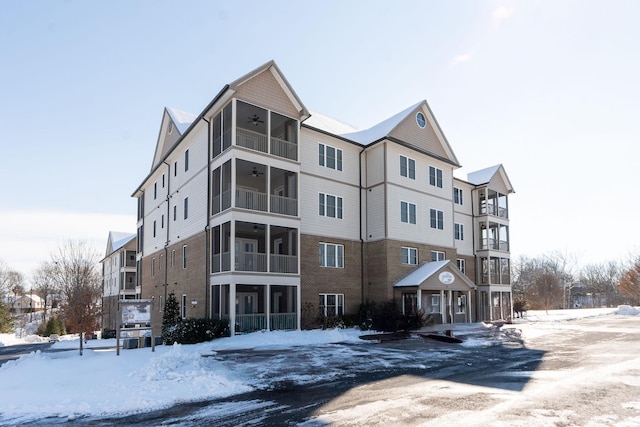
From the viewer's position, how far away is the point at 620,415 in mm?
8445

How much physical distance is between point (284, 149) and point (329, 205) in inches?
188

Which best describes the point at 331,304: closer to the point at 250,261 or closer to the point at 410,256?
the point at 250,261

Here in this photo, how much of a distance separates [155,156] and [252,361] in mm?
26285

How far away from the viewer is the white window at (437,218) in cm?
3234

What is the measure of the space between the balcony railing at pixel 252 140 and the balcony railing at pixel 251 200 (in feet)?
7.85

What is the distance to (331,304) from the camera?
2698cm

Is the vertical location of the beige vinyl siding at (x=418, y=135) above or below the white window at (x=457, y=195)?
above

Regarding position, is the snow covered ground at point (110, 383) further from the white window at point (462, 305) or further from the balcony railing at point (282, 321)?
the white window at point (462, 305)

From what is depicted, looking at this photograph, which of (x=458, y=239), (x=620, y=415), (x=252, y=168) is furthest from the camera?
(x=458, y=239)

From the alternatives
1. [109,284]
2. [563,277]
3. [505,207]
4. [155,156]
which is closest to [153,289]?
[155,156]

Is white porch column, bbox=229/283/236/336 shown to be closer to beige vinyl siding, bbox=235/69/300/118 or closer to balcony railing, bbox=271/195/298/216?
balcony railing, bbox=271/195/298/216

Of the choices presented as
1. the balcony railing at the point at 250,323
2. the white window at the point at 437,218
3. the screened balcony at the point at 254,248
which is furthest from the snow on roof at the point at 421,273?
the balcony railing at the point at 250,323

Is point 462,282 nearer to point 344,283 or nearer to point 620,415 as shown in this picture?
point 344,283

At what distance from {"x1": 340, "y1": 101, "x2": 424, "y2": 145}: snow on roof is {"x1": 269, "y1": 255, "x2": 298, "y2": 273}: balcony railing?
1004cm
